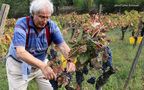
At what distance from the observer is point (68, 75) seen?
12.1ft

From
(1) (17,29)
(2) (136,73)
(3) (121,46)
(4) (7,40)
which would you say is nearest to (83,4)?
(3) (121,46)

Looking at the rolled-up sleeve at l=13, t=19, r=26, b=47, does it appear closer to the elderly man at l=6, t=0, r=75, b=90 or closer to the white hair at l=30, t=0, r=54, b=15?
the elderly man at l=6, t=0, r=75, b=90

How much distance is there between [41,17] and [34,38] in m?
0.41

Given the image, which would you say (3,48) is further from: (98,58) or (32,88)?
(98,58)

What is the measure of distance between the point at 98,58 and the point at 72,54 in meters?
0.23

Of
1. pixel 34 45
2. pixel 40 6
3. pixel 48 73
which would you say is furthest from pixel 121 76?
pixel 48 73

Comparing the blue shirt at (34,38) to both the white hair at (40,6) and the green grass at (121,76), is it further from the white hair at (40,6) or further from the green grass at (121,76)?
the green grass at (121,76)

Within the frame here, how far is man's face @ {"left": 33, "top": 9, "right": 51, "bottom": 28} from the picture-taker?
3822mm

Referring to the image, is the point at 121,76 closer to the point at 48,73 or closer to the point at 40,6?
the point at 40,6

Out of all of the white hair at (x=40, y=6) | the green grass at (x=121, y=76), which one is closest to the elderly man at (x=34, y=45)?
the white hair at (x=40, y=6)

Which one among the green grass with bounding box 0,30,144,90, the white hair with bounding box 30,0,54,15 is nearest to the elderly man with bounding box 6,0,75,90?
the white hair with bounding box 30,0,54,15

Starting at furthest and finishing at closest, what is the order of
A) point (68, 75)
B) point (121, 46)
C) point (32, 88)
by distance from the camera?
point (121, 46), point (32, 88), point (68, 75)

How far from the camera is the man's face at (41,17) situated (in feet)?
12.5

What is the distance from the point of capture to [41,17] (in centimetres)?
387
